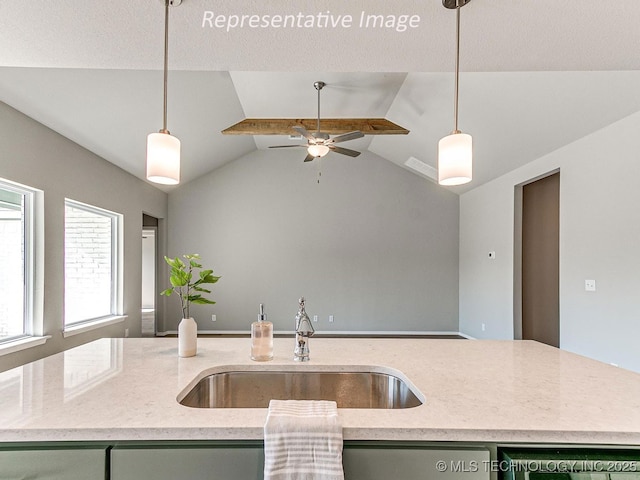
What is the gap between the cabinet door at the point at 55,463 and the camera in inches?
35.3

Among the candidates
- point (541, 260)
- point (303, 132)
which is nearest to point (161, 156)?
point (303, 132)

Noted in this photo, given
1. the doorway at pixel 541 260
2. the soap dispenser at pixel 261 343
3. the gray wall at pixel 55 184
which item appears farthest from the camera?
the doorway at pixel 541 260

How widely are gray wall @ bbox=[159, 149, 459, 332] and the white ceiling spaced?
0.48m

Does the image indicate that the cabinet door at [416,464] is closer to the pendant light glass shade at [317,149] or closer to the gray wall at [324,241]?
the pendant light glass shade at [317,149]

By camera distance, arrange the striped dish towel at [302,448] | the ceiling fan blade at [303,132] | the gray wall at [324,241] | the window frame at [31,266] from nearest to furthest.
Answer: the striped dish towel at [302,448], the window frame at [31,266], the ceiling fan blade at [303,132], the gray wall at [324,241]

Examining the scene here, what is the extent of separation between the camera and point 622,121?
3.14 meters

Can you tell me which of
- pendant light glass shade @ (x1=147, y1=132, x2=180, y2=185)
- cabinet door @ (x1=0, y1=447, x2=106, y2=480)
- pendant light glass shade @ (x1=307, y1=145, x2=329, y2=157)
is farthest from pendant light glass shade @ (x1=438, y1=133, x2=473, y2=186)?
pendant light glass shade @ (x1=307, y1=145, x2=329, y2=157)

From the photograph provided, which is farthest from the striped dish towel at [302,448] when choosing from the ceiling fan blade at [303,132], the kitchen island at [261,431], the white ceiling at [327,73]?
the ceiling fan blade at [303,132]

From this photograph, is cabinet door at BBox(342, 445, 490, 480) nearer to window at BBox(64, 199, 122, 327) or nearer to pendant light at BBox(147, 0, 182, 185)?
pendant light at BBox(147, 0, 182, 185)

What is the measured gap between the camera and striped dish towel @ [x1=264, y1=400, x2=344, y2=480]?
2.83ft

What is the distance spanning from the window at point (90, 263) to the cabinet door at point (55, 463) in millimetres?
3461

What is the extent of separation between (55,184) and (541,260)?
18.2ft

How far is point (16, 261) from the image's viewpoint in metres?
3.19

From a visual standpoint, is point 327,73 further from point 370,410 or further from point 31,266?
point 370,410
